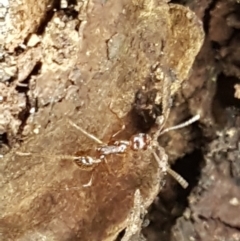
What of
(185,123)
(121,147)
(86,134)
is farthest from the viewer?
(185,123)

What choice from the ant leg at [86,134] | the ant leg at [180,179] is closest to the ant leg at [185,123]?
the ant leg at [180,179]

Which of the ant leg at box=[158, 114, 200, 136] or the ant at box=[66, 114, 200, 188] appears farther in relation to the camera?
the ant leg at box=[158, 114, 200, 136]

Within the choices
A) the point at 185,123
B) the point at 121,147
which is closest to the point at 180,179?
the point at 185,123

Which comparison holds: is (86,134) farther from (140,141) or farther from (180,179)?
(180,179)

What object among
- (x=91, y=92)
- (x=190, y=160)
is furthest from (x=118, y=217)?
(x=190, y=160)

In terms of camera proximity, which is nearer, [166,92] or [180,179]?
[166,92]

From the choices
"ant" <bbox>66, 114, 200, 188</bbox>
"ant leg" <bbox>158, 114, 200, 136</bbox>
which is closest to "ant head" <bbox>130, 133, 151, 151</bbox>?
"ant" <bbox>66, 114, 200, 188</bbox>

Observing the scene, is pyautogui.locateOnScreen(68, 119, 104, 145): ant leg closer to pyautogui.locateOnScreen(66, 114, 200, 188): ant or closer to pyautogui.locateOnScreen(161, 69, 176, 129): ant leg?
pyautogui.locateOnScreen(66, 114, 200, 188): ant

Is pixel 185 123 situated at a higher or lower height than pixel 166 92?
lower
